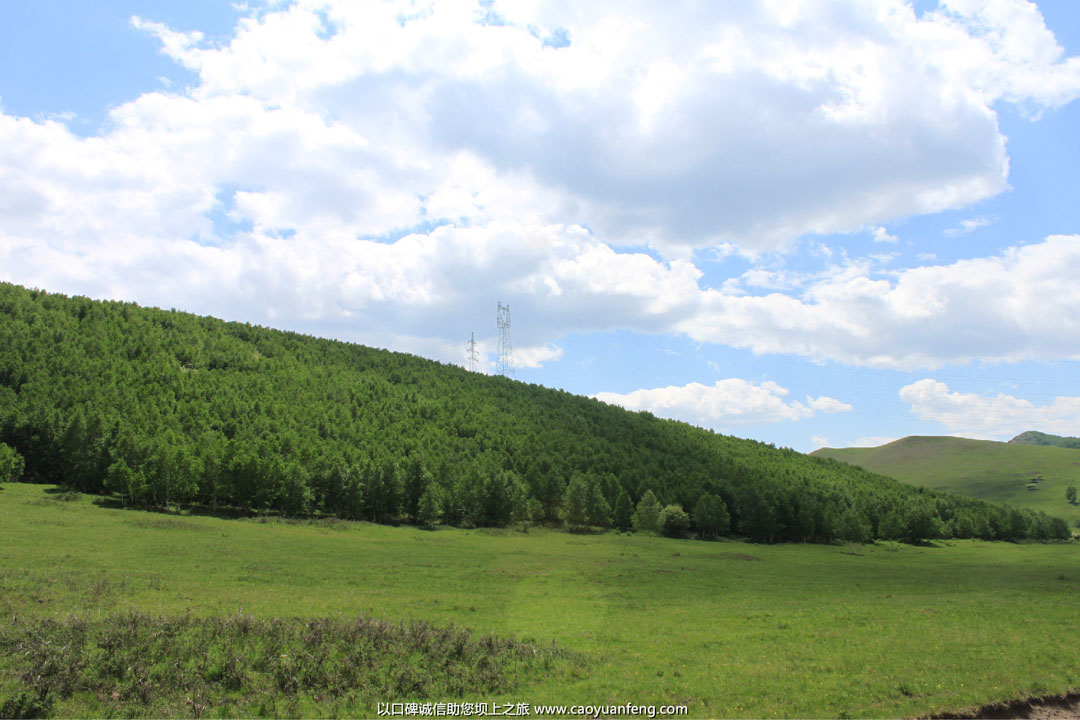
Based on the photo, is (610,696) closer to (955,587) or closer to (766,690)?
(766,690)

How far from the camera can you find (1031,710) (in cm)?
1736

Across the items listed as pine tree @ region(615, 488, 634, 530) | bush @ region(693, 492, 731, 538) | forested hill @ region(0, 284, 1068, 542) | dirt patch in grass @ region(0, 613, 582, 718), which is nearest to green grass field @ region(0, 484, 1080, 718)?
dirt patch in grass @ region(0, 613, 582, 718)

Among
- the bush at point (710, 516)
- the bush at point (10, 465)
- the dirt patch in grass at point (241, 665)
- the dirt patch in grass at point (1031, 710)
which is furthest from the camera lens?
the bush at point (710, 516)

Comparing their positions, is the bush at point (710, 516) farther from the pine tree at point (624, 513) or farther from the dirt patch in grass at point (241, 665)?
the dirt patch in grass at point (241, 665)

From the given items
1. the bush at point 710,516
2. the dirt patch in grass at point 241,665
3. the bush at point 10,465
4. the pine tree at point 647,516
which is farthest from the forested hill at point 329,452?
the dirt patch in grass at point 241,665

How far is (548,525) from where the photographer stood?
118688mm

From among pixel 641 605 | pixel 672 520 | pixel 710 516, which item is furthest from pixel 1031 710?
pixel 710 516

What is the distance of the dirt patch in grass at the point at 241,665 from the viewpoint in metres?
14.7

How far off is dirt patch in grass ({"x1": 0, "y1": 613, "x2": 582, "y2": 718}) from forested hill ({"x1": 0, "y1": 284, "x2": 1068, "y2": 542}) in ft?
264

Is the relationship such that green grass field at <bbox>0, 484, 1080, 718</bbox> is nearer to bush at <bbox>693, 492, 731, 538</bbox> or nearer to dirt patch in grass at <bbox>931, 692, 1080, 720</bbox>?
dirt patch in grass at <bbox>931, 692, 1080, 720</bbox>

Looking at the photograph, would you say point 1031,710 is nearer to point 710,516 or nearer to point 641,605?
point 641,605

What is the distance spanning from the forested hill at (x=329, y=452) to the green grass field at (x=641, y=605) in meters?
32.8

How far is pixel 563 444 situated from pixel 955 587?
129 metres

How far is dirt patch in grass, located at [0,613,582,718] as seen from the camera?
577 inches
